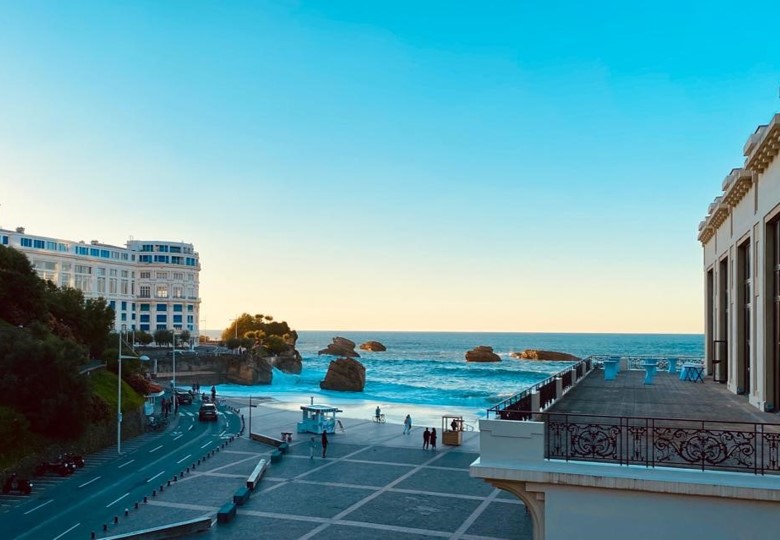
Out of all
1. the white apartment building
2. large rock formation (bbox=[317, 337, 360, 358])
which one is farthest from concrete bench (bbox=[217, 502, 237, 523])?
large rock formation (bbox=[317, 337, 360, 358])

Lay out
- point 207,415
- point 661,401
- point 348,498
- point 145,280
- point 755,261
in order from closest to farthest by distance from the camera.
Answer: point 755,261 < point 661,401 < point 348,498 < point 207,415 < point 145,280

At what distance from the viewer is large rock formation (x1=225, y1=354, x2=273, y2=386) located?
333 feet


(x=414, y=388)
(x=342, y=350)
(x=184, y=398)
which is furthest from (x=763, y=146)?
(x=342, y=350)

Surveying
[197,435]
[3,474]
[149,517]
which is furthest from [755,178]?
[197,435]

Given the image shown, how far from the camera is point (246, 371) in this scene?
101812mm

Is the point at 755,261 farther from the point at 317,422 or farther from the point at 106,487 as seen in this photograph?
the point at 317,422

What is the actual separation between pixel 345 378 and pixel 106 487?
6512cm

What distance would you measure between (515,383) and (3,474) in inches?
3594

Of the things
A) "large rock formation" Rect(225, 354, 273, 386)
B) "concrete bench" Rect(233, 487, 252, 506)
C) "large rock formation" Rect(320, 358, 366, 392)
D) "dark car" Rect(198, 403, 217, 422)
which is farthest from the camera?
"large rock formation" Rect(225, 354, 273, 386)

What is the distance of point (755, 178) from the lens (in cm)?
1783

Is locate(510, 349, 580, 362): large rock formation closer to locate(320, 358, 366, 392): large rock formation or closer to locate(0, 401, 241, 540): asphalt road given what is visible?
locate(320, 358, 366, 392): large rock formation

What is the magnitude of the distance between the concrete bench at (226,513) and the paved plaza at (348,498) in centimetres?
30

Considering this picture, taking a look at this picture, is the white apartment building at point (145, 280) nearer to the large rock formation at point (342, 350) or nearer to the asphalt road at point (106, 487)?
the large rock formation at point (342, 350)

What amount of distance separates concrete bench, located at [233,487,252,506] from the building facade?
1773 centimetres
